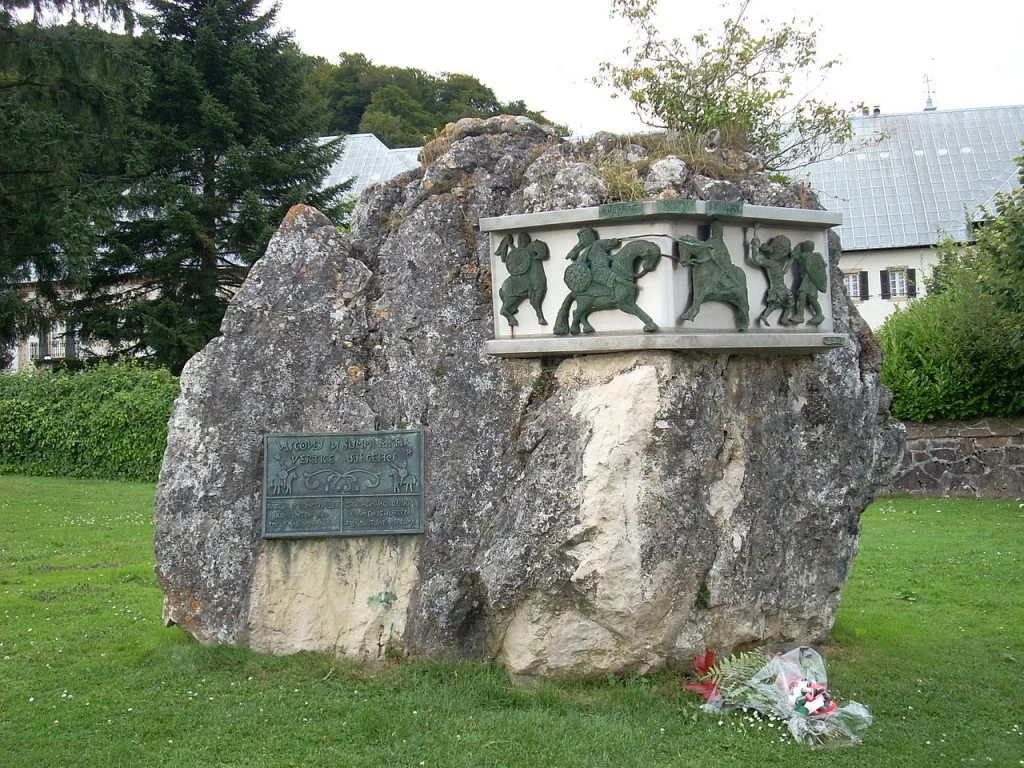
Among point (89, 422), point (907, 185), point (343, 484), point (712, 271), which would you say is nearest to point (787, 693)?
point (712, 271)

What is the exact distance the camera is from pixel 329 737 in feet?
20.1

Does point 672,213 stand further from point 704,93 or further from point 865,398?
point 704,93

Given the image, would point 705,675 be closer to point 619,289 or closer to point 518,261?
point 619,289

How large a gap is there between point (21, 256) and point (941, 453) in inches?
649

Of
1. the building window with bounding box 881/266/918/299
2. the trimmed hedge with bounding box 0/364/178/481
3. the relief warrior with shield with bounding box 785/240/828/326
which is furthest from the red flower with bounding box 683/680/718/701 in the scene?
the building window with bounding box 881/266/918/299

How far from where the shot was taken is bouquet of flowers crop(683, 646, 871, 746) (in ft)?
20.5

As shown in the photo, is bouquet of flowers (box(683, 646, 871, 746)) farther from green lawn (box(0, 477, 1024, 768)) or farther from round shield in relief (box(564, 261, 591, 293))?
round shield in relief (box(564, 261, 591, 293))

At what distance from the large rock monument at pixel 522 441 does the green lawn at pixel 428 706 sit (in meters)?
0.33

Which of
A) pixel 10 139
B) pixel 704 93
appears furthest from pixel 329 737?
pixel 10 139

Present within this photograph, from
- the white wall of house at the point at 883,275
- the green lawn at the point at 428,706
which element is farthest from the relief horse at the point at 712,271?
the white wall of house at the point at 883,275

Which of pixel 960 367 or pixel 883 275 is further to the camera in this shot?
pixel 883 275

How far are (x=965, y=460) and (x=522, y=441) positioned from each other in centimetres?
1439

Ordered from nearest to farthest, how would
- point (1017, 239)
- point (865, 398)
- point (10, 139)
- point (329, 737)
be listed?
point (329, 737), point (865, 398), point (1017, 239), point (10, 139)

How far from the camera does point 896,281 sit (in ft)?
122
